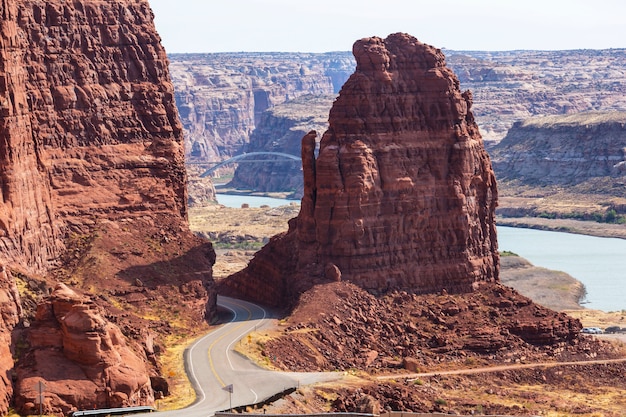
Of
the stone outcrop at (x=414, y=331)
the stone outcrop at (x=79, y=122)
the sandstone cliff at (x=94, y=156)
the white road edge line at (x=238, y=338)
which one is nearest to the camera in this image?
the white road edge line at (x=238, y=338)

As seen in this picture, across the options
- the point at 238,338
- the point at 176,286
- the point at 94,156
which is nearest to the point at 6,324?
the point at 238,338

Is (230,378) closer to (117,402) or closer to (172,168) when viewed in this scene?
(117,402)

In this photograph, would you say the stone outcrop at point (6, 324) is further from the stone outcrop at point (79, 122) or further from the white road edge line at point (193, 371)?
the stone outcrop at point (79, 122)

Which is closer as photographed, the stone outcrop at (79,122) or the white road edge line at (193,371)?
the white road edge line at (193,371)

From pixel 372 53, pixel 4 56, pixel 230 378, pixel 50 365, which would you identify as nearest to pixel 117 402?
pixel 50 365

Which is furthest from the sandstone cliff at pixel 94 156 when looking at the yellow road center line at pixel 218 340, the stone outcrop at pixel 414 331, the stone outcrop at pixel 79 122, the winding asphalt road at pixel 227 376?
the stone outcrop at pixel 414 331

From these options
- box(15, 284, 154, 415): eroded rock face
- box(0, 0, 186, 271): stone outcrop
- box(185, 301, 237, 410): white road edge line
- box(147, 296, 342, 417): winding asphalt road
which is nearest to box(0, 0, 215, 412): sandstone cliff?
box(0, 0, 186, 271): stone outcrop
